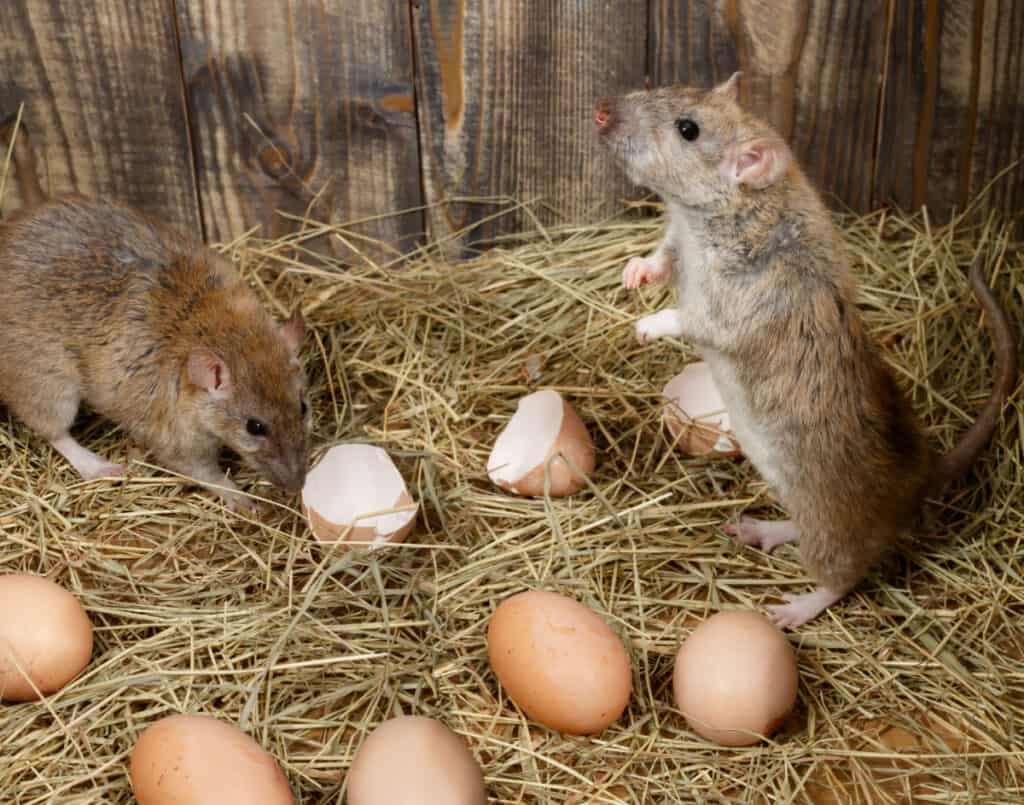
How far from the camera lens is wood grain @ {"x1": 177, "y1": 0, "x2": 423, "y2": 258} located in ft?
14.6

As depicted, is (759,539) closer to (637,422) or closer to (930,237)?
(637,422)

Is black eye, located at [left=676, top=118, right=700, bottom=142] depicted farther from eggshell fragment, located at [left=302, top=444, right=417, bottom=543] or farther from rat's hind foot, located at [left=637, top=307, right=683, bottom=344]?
eggshell fragment, located at [left=302, top=444, right=417, bottom=543]

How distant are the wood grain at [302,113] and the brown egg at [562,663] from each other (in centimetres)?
237

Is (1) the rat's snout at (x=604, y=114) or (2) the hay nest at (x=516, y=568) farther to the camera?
(1) the rat's snout at (x=604, y=114)

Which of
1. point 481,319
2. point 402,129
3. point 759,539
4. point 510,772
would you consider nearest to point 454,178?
point 402,129

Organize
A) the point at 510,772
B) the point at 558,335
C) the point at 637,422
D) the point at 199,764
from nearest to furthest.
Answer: the point at 199,764 → the point at 510,772 → the point at 637,422 → the point at 558,335

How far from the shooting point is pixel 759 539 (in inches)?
149

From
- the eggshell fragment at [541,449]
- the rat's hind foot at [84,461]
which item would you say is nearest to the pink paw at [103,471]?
the rat's hind foot at [84,461]

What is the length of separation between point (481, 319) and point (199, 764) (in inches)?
95.6

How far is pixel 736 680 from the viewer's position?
2.94m

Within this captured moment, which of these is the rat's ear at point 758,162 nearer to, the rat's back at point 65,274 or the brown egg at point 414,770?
the brown egg at point 414,770

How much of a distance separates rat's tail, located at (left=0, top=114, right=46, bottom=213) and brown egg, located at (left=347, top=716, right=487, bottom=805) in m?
2.87

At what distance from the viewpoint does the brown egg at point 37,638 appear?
3.05m

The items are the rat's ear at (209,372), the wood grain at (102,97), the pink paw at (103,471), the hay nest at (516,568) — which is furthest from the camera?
the wood grain at (102,97)
